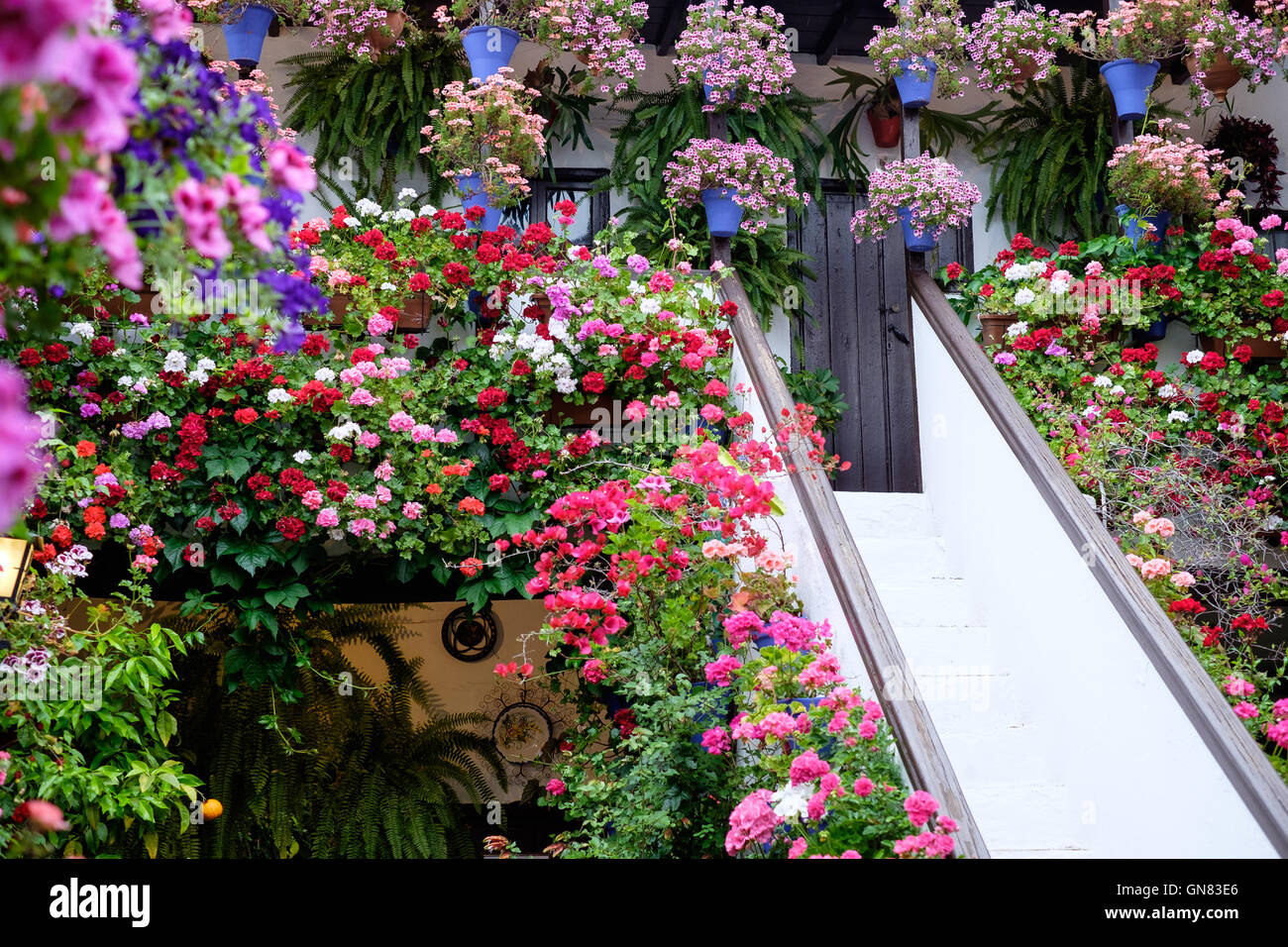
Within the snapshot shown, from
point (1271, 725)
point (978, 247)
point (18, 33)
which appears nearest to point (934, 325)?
point (978, 247)

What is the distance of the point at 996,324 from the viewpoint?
580 centimetres

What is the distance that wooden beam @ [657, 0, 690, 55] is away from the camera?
655 centimetres

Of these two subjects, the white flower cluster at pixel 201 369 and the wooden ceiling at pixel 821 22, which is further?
the wooden ceiling at pixel 821 22

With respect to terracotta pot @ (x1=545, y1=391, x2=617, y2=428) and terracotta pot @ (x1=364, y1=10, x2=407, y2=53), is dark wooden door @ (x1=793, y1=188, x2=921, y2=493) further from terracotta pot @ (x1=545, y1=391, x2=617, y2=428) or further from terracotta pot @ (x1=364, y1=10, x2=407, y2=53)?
terracotta pot @ (x1=364, y1=10, x2=407, y2=53)

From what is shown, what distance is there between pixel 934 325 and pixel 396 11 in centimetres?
343

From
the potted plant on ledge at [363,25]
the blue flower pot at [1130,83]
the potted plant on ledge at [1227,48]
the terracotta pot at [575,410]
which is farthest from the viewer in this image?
the blue flower pot at [1130,83]

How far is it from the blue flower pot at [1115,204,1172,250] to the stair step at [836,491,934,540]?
204 cm

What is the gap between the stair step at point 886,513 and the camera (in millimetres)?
5107

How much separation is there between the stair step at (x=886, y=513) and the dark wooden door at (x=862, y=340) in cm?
128

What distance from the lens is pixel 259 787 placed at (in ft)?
19.4

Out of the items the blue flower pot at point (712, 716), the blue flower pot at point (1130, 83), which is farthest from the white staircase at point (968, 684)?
the blue flower pot at point (1130, 83)

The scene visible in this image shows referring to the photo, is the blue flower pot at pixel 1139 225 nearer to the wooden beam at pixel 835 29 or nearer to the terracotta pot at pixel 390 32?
the wooden beam at pixel 835 29

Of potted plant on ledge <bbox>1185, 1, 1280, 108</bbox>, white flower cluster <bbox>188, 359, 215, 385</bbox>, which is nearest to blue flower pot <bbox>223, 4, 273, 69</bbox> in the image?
white flower cluster <bbox>188, 359, 215, 385</bbox>
